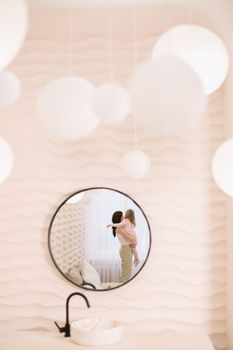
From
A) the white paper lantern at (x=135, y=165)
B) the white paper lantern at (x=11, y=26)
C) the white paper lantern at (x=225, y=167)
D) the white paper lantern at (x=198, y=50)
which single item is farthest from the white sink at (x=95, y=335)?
the white paper lantern at (x=11, y=26)

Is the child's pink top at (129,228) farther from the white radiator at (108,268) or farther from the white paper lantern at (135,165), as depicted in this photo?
the white paper lantern at (135,165)

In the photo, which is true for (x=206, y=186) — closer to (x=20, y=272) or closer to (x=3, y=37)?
(x=20, y=272)

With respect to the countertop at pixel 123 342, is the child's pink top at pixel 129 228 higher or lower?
higher

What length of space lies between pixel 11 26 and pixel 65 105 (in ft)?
0.70

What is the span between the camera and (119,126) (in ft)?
9.55

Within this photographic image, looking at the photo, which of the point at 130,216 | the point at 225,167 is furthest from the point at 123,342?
the point at 225,167

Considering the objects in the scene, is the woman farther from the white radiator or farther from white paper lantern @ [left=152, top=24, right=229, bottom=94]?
white paper lantern @ [left=152, top=24, right=229, bottom=94]

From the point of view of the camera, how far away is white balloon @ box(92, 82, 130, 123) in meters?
1.22

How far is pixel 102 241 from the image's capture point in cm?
284

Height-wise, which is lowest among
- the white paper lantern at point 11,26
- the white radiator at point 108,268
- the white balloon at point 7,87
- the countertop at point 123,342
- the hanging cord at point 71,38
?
the countertop at point 123,342

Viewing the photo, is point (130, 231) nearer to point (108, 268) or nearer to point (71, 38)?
point (108, 268)

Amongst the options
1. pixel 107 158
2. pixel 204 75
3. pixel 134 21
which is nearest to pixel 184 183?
pixel 107 158

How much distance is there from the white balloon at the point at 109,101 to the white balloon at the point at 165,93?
95mm

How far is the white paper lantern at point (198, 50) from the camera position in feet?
4.37
